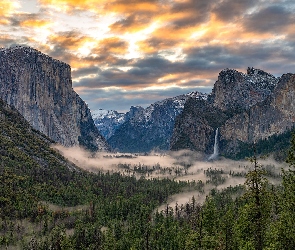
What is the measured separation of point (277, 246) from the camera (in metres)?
47.1

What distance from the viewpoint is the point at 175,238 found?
162 m

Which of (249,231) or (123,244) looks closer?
(249,231)

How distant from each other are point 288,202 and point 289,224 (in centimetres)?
348

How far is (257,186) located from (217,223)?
66.3 metres

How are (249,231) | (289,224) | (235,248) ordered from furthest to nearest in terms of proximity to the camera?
(235,248) < (249,231) < (289,224)

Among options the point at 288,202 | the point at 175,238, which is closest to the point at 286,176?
the point at 288,202

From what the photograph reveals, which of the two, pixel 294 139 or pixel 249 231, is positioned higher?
pixel 294 139

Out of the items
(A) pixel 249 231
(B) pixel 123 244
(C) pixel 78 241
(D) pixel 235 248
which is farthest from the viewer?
(C) pixel 78 241

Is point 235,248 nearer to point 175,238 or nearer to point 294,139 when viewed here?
point 294,139

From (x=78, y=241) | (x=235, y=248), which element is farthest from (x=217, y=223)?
(x=78, y=241)

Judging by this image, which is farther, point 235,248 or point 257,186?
point 235,248

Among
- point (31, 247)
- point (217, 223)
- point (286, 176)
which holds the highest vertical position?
point (286, 176)

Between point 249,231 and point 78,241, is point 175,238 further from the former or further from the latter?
point 249,231

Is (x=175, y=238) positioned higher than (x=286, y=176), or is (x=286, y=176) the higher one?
(x=286, y=176)
